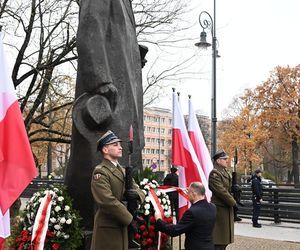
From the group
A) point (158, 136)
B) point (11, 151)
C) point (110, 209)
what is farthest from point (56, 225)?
point (158, 136)

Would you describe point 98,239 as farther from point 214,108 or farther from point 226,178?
point 214,108

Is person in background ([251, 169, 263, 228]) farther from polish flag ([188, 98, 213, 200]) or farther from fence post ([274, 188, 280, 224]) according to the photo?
polish flag ([188, 98, 213, 200])

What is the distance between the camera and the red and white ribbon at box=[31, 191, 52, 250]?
17.2 feet

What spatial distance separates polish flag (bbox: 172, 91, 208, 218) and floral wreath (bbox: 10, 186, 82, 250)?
2.30 m

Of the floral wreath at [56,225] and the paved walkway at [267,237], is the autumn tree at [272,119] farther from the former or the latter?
the floral wreath at [56,225]

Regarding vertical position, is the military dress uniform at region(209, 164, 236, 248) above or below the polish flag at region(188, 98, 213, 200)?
below

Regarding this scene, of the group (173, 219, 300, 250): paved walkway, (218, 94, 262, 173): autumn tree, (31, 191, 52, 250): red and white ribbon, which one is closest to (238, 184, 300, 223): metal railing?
(173, 219, 300, 250): paved walkway

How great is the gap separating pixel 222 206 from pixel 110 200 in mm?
3309

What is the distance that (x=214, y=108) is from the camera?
1438 centimetres

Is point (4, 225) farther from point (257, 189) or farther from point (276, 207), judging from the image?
point (276, 207)

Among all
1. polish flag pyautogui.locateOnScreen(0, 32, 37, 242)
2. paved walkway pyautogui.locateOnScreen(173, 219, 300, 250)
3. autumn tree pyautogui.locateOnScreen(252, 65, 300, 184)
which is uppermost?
autumn tree pyautogui.locateOnScreen(252, 65, 300, 184)

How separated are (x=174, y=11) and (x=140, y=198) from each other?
10.4 metres

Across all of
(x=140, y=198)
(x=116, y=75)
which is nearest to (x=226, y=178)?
(x=116, y=75)

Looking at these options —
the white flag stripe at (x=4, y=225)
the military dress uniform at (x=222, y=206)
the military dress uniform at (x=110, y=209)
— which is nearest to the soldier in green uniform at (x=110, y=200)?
the military dress uniform at (x=110, y=209)
